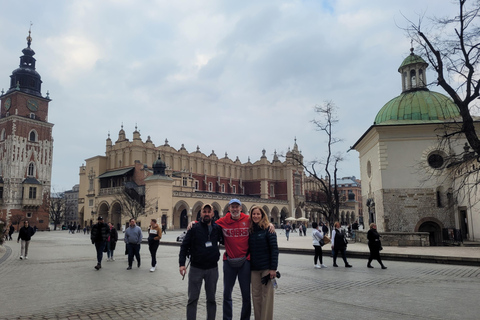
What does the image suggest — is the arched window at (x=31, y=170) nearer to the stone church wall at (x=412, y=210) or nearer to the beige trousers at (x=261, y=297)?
the stone church wall at (x=412, y=210)

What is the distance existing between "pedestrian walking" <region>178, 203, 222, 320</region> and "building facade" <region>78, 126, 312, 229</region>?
35.1 meters

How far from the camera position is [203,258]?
4633mm

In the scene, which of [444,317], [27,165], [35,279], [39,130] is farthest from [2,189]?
[444,317]

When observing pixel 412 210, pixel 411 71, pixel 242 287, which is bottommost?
pixel 242 287

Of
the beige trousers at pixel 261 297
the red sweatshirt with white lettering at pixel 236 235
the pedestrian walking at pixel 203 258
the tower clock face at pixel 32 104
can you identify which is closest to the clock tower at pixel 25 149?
the tower clock face at pixel 32 104

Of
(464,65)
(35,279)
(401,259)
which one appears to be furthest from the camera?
(401,259)

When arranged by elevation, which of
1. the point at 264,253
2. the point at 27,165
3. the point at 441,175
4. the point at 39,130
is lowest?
the point at 264,253

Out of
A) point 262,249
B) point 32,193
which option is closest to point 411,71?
point 262,249

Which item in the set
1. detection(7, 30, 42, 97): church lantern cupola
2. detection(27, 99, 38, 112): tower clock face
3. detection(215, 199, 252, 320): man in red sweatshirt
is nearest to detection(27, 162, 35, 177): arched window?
detection(27, 99, 38, 112): tower clock face

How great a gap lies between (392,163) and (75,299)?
1770cm

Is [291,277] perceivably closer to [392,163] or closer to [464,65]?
[464,65]

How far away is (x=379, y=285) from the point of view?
7859mm

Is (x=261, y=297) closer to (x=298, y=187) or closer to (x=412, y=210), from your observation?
(x=412, y=210)

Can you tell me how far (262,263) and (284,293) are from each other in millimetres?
2853
